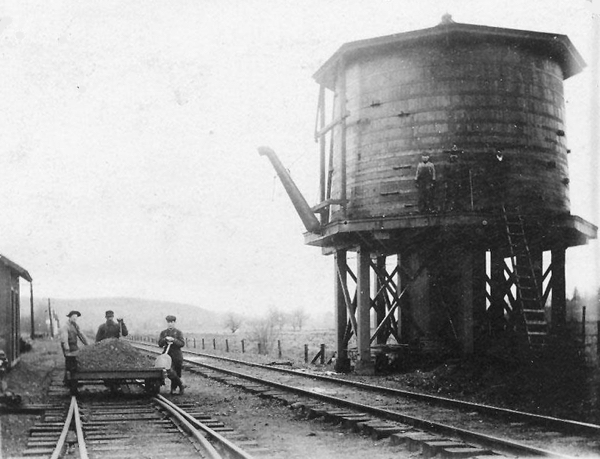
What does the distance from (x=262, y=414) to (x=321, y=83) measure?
34.9ft

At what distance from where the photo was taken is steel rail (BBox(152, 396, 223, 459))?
22.6ft

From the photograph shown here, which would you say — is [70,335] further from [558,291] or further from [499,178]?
[558,291]

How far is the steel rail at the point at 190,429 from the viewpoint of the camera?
690 centimetres

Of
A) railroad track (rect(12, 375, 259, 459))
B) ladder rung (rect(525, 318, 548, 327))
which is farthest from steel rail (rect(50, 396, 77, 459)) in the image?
ladder rung (rect(525, 318, 548, 327))

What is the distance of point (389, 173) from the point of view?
1559cm

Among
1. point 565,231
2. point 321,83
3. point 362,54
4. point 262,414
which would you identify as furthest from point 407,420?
point 321,83

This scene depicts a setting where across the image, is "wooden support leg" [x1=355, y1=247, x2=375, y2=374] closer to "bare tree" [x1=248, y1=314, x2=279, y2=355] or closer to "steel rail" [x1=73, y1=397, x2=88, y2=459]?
"steel rail" [x1=73, y1=397, x2=88, y2=459]

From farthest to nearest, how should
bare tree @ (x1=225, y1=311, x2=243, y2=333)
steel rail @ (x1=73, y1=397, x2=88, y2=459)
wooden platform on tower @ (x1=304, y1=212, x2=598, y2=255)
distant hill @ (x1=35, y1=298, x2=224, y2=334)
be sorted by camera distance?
1. distant hill @ (x1=35, y1=298, x2=224, y2=334)
2. bare tree @ (x1=225, y1=311, x2=243, y2=333)
3. wooden platform on tower @ (x1=304, y1=212, x2=598, y2=255)
4. steel rail @ (x1=73, y1=397, x2=88, y2=459)

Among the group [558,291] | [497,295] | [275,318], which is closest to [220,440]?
[497,295]

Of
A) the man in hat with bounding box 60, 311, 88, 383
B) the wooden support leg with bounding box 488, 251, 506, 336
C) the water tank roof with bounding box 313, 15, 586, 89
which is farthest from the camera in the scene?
the wooden support leg with bounding box 488, 251, 506, 336

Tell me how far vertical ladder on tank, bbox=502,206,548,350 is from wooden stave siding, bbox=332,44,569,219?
621 mm

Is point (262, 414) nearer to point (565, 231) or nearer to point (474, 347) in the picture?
point (474, 347)

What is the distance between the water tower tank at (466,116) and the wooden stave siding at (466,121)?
2 centimetres

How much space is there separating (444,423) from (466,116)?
A: 321 inches
